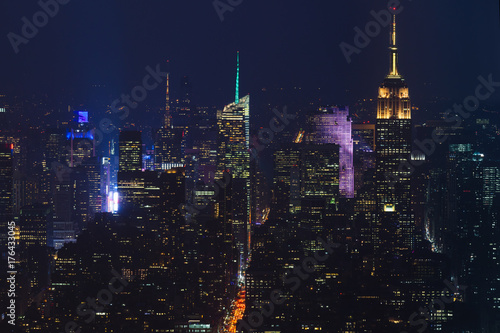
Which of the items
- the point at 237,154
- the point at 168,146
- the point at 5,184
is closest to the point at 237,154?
the point at 237,154

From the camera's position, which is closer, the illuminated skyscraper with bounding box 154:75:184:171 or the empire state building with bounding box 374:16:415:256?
the empire state building with bounding box 374:16:415:256

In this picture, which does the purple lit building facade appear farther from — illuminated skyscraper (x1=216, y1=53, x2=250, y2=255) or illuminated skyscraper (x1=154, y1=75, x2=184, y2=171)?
illuminated skyscraper (x1=154, y1=75, x2=184, y2=171)

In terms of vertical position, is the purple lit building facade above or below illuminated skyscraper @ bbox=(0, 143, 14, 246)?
above

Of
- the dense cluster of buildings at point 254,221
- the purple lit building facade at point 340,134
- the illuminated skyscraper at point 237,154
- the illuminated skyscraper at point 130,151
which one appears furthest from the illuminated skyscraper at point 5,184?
the purple lit building facade at point 340,134

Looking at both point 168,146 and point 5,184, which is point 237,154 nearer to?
point 168,146

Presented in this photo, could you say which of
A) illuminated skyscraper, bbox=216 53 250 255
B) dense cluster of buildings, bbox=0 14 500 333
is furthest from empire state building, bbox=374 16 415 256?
illuminated skyscraper, bbox=216 53 250 255

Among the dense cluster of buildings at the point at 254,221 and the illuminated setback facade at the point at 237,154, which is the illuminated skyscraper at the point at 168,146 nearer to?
the dense cluster of buildings at the point at 254,221

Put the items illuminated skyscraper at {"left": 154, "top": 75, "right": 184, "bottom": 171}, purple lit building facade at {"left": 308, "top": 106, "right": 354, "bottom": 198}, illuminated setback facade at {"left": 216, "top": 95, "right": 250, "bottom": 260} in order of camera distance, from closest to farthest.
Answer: illuminated setback facade at {"left": 216, "top": 95, "right": 250, "bottom": 260}
purple lit building facade at {"left": 308, "top": 106, "right": 354, "bottom": 198}
illuminated skyscraper at {"left": 154, "top": 75, "right": 184, "bottom": 171}
